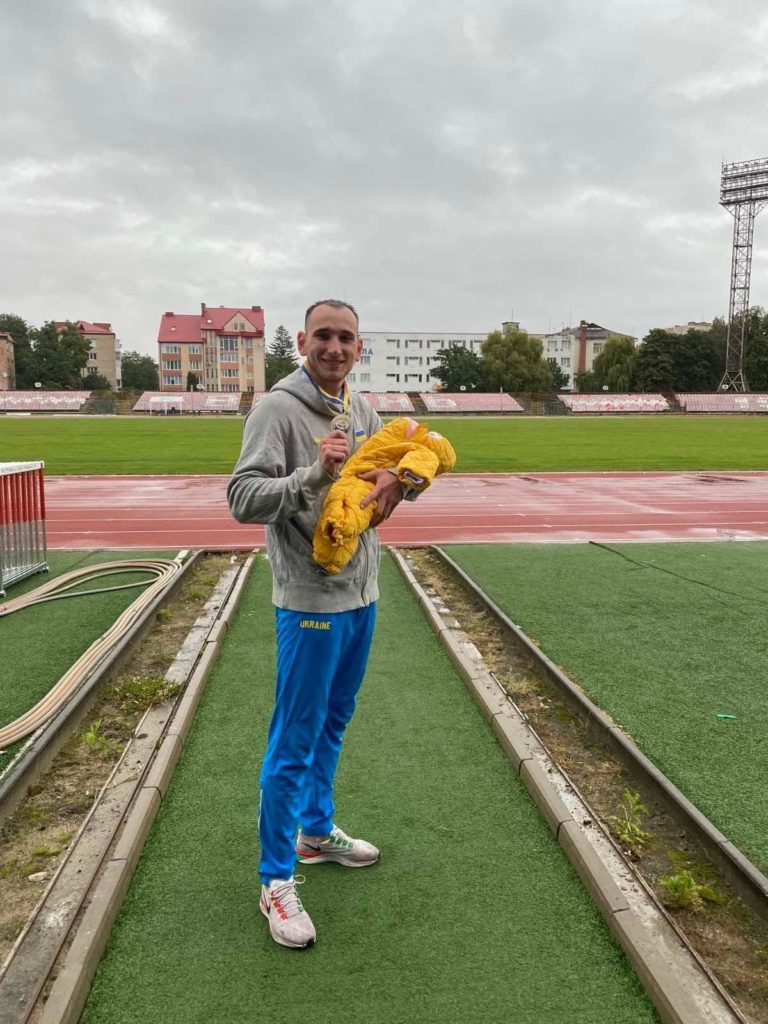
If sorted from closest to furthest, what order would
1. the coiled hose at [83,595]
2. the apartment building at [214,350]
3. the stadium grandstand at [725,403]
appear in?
the coiled hose at [83,595] → the stadium grandstand at [725,403] → the apartment building at [214,350]

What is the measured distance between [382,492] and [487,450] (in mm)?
22980

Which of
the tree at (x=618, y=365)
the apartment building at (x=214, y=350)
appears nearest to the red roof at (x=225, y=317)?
the apartment building at (x=214, y=350)

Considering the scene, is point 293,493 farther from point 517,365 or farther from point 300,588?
point 517,365

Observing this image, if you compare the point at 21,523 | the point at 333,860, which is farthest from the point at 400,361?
the point at 333,860

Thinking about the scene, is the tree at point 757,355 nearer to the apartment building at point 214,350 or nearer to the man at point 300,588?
the apartment building at point 214,350

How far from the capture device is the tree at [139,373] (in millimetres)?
114312

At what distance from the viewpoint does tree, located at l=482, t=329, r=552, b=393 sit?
73125 millimetres

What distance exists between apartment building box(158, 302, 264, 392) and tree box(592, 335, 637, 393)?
44988 millimetres

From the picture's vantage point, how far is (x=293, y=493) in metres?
2.17

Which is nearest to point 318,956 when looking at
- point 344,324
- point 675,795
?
point 675,795

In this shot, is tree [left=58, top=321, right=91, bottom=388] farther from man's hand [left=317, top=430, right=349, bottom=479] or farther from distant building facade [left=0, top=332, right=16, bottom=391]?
man's hand [left=317, top=430, right=349, bottom=479]

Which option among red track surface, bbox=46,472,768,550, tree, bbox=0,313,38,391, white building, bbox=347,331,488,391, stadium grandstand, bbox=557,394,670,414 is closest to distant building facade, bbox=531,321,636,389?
white building, bbox=347,331,488,391

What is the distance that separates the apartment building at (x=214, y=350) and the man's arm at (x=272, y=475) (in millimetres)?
95933

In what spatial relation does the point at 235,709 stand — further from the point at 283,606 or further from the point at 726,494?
the point at 726,494
